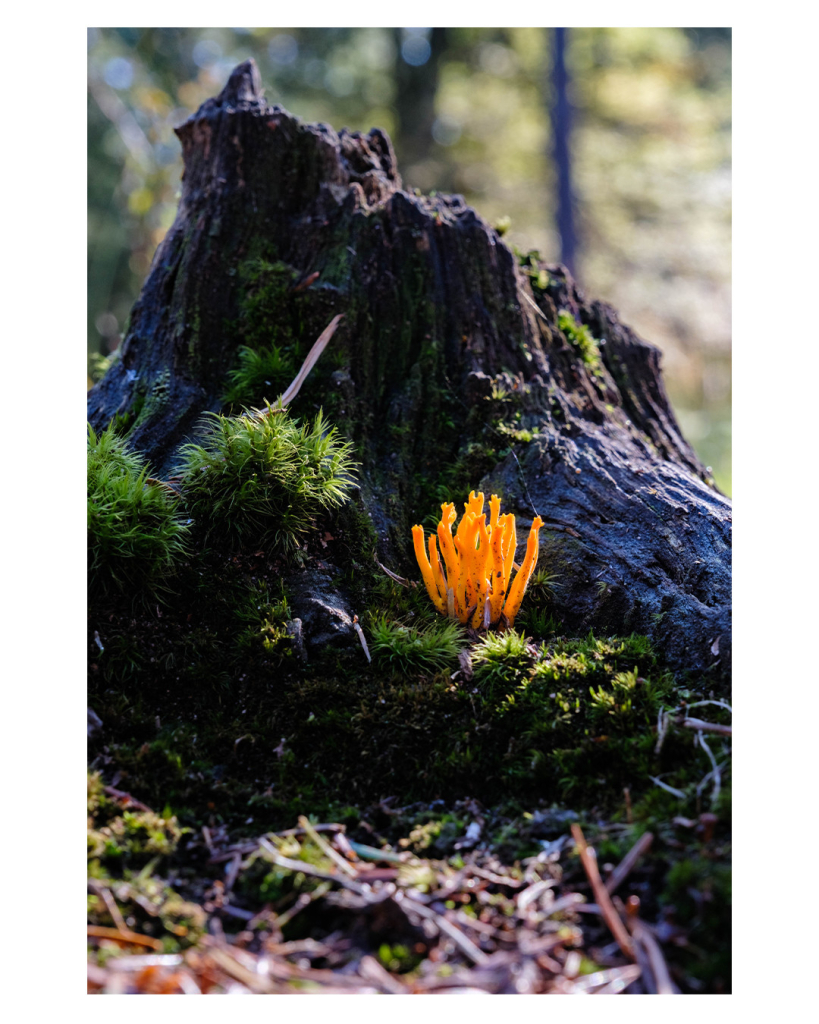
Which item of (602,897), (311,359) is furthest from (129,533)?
(602,897)

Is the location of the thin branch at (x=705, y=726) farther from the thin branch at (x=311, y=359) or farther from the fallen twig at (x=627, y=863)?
the thin branch at (x=311, y=359)

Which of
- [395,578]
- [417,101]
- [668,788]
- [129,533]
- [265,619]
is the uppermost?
[417,101]

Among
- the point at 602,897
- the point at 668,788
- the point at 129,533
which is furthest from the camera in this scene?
the point at 129,533

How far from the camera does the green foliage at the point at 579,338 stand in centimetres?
422

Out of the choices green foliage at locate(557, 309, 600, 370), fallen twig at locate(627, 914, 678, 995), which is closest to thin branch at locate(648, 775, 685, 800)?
fallen twig at locate(627, 914, 678, 995)

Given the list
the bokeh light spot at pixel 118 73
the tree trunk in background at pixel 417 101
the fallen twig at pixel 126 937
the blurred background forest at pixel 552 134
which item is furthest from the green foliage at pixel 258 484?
the tree trunk in background at pixel 417 101

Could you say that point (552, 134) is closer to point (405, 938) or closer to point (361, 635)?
point (361, 635)

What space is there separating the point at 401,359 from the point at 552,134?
395 inches

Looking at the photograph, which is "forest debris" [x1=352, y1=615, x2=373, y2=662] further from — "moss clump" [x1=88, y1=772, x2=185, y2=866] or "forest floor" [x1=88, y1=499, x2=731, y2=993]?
"moss clump" [x1=88, y1=772, x2=185, y2=866]

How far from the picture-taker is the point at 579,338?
4.23 meters

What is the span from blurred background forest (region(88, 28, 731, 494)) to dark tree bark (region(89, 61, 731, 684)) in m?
8.08

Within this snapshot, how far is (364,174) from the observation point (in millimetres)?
4016

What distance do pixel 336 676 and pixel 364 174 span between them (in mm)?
2914
